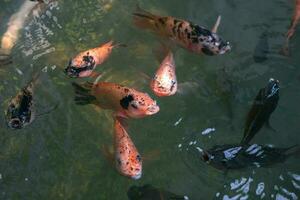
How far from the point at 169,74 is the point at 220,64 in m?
0.73

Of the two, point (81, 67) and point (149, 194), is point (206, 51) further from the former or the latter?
point (149, 194)

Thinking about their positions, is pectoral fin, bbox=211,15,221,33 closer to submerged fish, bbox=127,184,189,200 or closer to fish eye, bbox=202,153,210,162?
fish eye, bbox=202,153,210,162

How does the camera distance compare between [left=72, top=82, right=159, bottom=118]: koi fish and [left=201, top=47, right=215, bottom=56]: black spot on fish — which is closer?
[left=72, top=82, right=159, bottom=118]: koi fish

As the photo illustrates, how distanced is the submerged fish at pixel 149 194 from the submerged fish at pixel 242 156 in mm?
440

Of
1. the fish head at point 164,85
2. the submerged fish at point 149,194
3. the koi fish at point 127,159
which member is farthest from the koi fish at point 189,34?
the submerged fish at point 149,194

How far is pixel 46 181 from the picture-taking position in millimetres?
4246

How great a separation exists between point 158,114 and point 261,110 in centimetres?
102

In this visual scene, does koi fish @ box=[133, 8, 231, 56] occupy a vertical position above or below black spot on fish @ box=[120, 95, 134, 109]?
above

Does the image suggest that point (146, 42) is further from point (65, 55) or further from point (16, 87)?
point (16, 87)

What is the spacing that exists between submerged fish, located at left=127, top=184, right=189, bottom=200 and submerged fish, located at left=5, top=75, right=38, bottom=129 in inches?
44.5

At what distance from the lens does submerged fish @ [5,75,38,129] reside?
3.90 m

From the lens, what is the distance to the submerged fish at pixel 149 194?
3967 millimetres

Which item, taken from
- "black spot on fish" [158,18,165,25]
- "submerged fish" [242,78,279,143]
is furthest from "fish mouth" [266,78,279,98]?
"black spot on fish" [158,18,165,25]

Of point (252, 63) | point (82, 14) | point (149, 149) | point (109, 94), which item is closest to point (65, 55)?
point (82, 14)
